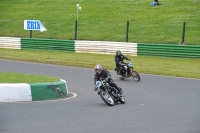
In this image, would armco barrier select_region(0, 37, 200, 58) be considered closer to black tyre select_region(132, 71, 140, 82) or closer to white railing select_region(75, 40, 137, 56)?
white railing select_region(75, 40, 137, 56)

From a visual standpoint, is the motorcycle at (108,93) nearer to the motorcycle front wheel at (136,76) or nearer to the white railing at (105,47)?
the motorcycle front wheel at (136,76)

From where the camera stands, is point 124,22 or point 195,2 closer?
point 124,22

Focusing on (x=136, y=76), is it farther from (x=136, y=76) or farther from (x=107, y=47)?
(x=107, y=47)

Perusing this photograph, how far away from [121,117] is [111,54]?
20.0m

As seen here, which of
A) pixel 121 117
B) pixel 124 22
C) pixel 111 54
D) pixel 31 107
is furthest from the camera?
pixel 124 22

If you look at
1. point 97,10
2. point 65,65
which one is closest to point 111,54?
point 65,65

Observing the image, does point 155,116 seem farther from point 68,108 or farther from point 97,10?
point 97,10

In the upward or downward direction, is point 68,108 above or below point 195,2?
below

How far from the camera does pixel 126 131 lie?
9.84m

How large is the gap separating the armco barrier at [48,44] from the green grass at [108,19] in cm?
361

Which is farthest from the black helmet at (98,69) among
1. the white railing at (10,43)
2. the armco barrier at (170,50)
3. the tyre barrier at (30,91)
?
the white railing at (10,43)

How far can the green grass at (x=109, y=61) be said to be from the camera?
926 inches

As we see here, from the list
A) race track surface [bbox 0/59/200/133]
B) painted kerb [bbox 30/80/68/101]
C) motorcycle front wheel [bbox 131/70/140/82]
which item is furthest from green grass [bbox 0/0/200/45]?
painted kerb [bbox 30/80/68/101]

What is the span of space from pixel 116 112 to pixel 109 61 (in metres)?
15.5
